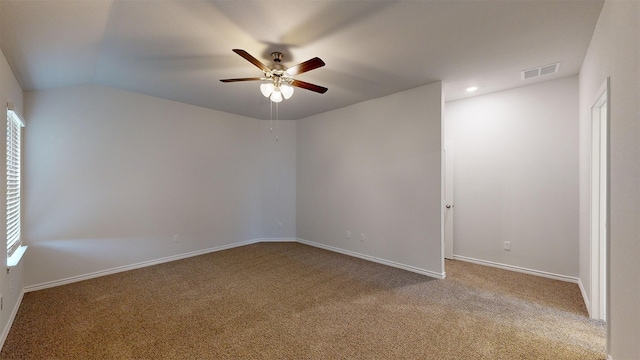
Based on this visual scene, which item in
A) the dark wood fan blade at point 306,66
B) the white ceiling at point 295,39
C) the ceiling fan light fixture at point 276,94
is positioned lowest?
the ceiling fan light fixture at point 276,94

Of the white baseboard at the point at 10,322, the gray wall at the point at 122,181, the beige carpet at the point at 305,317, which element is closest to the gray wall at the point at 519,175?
Result: the beige carpet at the point at 305,317

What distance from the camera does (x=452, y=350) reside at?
206 cm

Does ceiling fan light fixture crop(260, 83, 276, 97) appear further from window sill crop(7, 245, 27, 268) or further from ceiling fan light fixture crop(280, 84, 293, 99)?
window sill crop(7, 245, 27, 268)

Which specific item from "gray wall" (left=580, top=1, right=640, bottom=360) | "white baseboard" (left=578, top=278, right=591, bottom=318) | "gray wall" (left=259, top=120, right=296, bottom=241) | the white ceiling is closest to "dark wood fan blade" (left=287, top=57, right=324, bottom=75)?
the white ceiling

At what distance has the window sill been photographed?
2398 millimetres

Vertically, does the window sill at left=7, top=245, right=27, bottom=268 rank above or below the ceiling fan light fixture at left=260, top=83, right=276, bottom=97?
below

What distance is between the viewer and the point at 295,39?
7.89ft

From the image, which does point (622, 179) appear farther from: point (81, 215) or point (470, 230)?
point (81, 215)

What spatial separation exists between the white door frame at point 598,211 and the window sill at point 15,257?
5.56 metres

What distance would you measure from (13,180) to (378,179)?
15.0ft

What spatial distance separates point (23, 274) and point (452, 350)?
15.5ft

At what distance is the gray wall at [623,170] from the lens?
140 centimetres

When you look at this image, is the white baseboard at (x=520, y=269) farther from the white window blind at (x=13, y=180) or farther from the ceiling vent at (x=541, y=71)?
the white window blind at (x=13, y=180)

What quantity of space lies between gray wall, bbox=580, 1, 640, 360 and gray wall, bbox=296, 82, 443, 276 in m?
1.79
